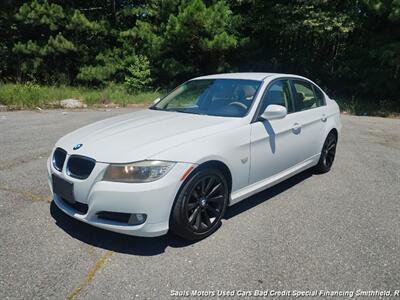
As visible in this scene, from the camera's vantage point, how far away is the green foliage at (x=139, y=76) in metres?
17.0

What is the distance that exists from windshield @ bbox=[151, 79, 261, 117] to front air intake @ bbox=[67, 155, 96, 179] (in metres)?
1.46

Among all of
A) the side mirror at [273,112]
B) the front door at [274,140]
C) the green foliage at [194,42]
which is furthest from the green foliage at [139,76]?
the side mirror at [273,112]

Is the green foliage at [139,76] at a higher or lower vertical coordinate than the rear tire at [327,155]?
lower

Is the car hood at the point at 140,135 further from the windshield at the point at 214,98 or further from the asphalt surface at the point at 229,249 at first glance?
the asphalt surface at the point at 229,249

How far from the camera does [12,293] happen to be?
2541 mm

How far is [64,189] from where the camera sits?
320cm

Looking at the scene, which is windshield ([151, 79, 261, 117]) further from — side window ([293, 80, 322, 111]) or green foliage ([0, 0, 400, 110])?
green foliage ([0, 0, 400, 110])

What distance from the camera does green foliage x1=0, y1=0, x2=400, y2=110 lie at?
15.0 meters

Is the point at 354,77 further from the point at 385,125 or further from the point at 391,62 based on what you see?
the point at 385,125

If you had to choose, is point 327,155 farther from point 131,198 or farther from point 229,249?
point 131,198

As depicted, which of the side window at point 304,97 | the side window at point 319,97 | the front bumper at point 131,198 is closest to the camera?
the front bumper at point 131,198

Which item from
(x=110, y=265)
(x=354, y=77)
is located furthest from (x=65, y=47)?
(x=110, y=265)

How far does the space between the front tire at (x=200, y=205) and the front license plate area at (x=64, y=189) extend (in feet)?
2.97

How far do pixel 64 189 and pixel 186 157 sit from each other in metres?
1.15
